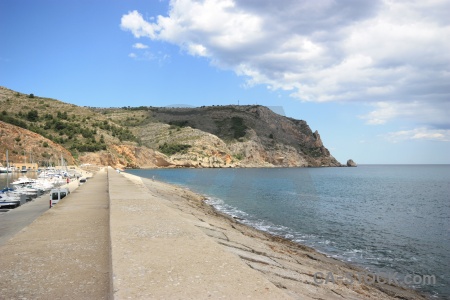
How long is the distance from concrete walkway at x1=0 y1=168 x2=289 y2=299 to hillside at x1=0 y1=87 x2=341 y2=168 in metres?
87.7

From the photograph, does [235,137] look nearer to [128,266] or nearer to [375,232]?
[375,232]

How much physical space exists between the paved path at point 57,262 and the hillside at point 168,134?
8613 centimetres

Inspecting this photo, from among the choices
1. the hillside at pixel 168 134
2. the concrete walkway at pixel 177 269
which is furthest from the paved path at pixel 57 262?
the hillside at pixel 168 134

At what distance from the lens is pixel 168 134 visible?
494ft

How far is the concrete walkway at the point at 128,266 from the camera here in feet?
14.9

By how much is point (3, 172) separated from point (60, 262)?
79498 mm

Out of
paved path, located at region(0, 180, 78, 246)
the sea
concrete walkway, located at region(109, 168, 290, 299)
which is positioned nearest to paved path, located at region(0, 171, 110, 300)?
concrete walkway, located at region(109, 168, 290, 299)

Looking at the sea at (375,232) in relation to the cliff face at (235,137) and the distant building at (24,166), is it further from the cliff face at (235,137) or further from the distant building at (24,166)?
the cliff face at (235,137)

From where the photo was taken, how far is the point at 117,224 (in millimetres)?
9008

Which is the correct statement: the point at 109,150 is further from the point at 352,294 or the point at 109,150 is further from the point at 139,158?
the point at 352,294

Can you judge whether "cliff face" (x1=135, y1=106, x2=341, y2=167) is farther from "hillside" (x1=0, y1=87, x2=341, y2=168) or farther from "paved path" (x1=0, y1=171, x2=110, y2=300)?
"paved path" (x1=0, y1=171, x2=110, y2=300)

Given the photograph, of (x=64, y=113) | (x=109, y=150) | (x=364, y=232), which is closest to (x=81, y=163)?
(x=109, y=150)

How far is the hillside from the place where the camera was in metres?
107

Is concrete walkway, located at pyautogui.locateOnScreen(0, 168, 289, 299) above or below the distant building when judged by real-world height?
below
